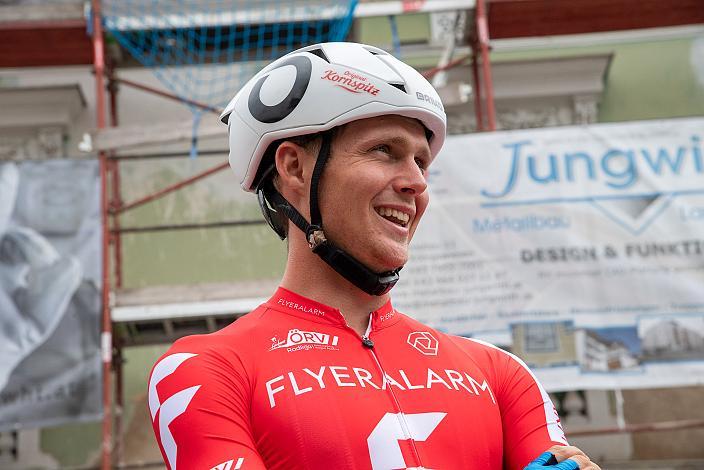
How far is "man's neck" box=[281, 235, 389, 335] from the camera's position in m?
2.60

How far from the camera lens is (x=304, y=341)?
8.15 ft

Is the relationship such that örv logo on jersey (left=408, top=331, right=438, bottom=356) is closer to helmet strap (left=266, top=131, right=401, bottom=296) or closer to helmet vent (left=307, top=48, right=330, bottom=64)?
helmet strap (left=266, top=131, right=401, bottom=296)

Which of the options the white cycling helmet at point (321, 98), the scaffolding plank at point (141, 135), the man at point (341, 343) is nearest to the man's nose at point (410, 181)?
the man at point (341, 343)

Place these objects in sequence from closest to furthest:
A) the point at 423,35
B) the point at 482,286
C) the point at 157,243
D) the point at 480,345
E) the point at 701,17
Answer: the point at 480,345 < the point at 482,286 < the point at 701,17 < the point at 157,243 < the point at 423,35

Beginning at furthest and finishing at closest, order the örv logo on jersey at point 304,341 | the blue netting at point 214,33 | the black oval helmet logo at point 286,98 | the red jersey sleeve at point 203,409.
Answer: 1. the blue netting at point 214,33
2. the black oval helmet logo at point 286,98
3. the örv logo on jersey at point 304,341
4. the red jersey sleeve at point 203,409

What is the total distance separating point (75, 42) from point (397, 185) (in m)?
7.93

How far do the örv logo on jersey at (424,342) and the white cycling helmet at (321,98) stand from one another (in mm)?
504

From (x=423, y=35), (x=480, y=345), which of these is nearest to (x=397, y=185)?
(x=480, y=345)

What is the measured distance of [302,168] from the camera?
258 cm

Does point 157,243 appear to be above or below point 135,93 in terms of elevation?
below

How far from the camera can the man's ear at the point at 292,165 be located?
258cm

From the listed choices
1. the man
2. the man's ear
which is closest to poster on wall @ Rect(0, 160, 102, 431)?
the man

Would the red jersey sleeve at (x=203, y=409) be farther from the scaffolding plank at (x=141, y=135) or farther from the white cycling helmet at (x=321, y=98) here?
the scaffolding plank at (x=141, y=135)

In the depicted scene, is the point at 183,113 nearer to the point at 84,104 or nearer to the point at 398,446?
the point at 84,104
